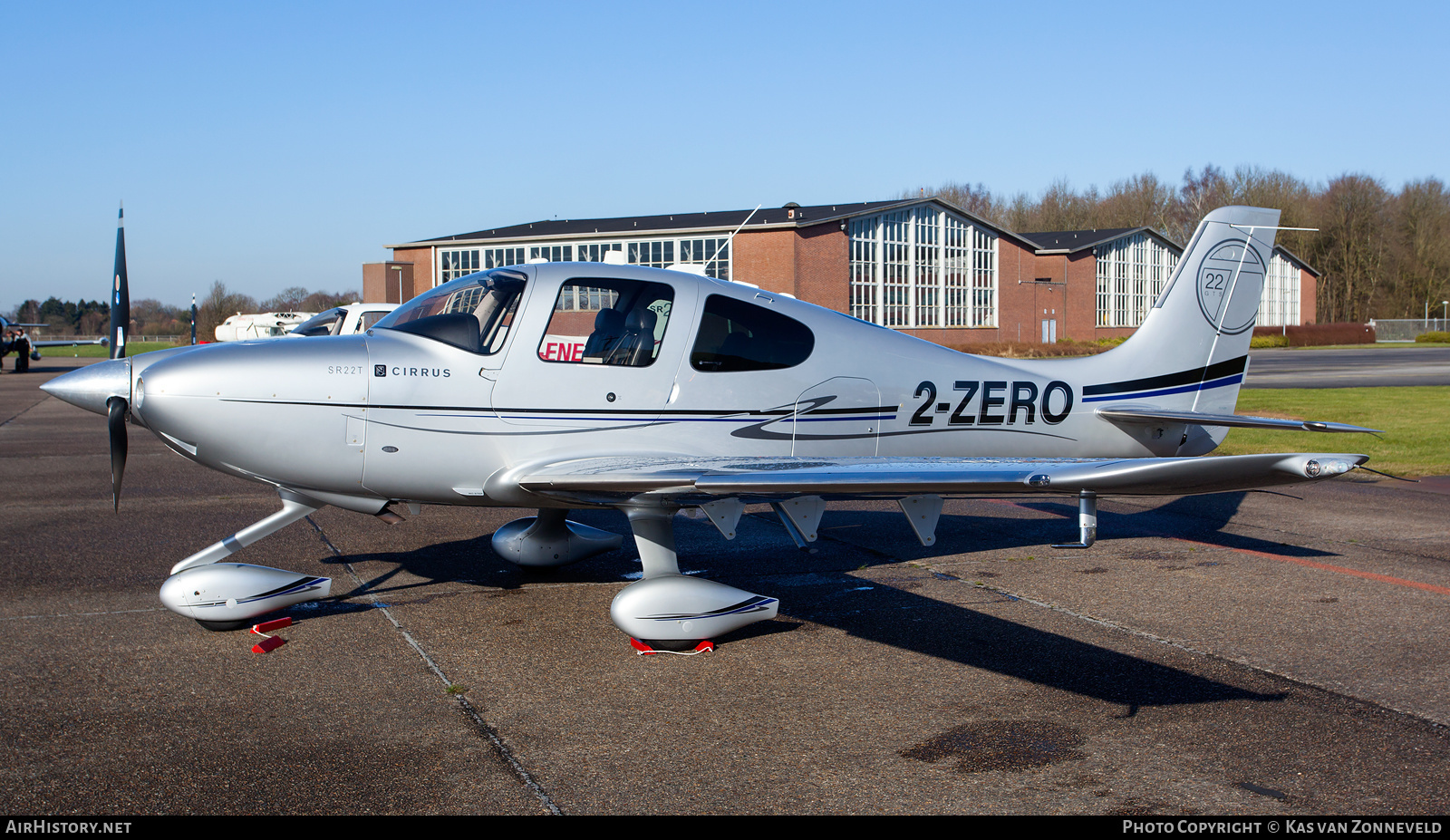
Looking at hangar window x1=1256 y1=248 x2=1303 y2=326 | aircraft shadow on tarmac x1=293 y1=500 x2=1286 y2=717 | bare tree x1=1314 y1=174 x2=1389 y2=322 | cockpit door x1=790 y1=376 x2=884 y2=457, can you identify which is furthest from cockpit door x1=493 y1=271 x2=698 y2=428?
bare tree x1=1314 y1=174 x2=1389 y2=322

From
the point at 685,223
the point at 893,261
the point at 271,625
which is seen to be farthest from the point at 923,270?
the point at 271,625

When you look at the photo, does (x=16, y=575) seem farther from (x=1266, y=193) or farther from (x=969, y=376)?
(x=1266, y=193)

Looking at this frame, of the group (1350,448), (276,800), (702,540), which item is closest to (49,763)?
(276,800)

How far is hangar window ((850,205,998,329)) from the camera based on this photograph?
52906mm

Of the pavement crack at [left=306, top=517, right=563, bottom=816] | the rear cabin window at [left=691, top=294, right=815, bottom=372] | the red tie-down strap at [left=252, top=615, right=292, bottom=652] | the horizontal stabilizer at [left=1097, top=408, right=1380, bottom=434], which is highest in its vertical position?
the rear cabin window at [left=691, top=294, right=815, bottom=372]

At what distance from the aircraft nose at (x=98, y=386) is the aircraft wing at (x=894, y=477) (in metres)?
2.31

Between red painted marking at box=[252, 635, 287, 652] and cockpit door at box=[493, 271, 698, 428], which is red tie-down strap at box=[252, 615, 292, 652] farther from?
cockpit door at box=[493, 271, 698, 428]

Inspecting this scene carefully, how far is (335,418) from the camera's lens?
609 cm

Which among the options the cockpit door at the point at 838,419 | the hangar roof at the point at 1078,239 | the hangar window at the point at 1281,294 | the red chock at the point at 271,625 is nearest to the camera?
the red chock at the point at 271,625

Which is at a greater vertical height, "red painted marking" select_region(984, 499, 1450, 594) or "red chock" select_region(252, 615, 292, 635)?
"red chock" select_region(252, 615, 292, 635)

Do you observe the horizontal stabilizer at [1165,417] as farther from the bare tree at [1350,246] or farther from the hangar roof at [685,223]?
the bare tree at [1350,246]

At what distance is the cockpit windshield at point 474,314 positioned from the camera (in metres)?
6.32

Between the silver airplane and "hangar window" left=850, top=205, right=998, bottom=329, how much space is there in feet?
146

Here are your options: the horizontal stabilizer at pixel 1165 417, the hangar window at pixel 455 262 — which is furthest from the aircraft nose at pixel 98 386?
the hangar window at pixel 455 262
